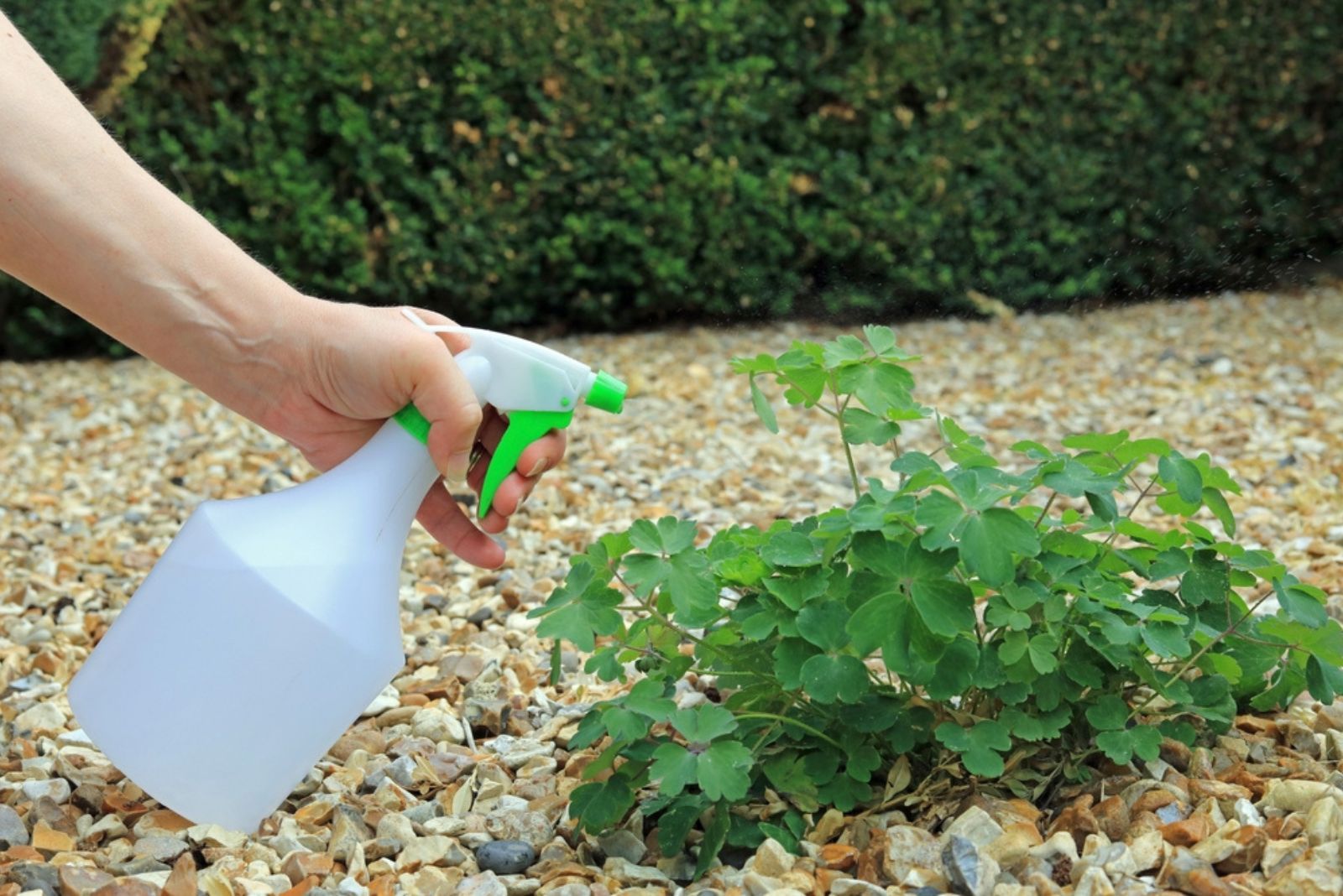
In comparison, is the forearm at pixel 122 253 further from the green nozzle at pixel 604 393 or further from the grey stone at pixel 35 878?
the grey stone at pixel 35 878

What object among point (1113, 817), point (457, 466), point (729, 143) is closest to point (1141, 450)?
point (1113, 817)

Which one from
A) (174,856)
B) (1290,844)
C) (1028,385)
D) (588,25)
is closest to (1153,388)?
(1028,385)

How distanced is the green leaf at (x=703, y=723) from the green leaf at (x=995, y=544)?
286 millimetres

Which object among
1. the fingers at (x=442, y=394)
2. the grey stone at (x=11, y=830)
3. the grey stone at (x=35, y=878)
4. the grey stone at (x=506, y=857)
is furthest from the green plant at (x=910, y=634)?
the grey stone at (x=11, y=830)

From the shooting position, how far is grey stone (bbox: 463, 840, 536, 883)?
1536 millimetres

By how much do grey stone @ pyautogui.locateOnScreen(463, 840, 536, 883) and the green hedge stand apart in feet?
11.0

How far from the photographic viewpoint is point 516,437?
162 cm

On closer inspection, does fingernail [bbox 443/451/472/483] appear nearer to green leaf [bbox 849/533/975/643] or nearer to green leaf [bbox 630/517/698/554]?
green leaf [bbox 630/517/698/554]

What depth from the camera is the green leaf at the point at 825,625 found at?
1398 mm

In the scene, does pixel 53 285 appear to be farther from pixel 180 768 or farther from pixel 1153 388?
pixel 1153 388

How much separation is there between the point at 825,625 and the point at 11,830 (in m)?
0.98

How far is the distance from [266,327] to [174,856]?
0.62 metres

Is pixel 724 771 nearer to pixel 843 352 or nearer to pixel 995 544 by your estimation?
pixel 995 544

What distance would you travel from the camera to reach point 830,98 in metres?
4.93
